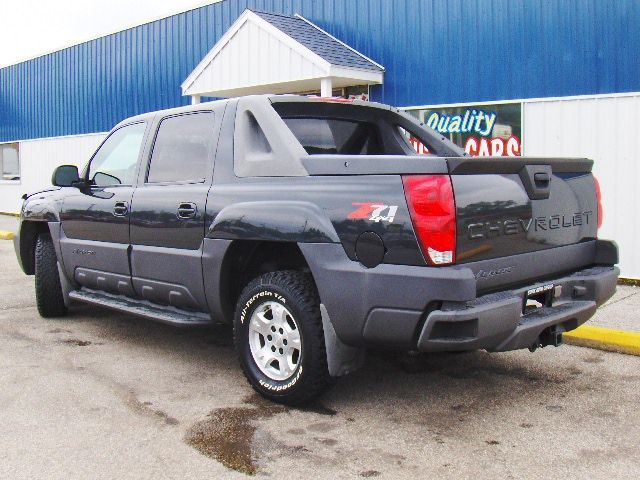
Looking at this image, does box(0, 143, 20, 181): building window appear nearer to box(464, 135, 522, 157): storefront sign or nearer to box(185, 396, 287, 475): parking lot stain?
box(464, 135, 522, 157): storefront sign

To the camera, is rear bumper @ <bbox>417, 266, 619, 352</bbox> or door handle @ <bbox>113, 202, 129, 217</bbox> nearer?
rear bumper @ <bbox>417, 266, 619, 352</bbox>

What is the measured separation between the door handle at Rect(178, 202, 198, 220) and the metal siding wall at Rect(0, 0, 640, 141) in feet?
20.9

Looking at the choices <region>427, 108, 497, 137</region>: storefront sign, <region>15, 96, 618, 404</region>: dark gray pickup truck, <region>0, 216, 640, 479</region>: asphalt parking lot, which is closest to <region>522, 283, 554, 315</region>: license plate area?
<region>15, 96, 618, 404</region>: dark gray pickup truck

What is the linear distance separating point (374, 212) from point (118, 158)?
9.56 ft

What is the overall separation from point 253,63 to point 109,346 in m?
7.72

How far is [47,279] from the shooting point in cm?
648

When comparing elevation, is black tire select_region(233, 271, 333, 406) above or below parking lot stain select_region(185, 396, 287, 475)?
above

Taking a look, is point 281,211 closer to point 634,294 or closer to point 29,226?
point 29,226

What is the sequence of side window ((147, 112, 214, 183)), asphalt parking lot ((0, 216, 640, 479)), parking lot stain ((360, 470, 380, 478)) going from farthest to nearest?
1. side window ((147, 112, 214, 183))
2. asphalt parking lot ((0, 216, 640, 479))
3. parking lot stain ((360, 470, 380, 478))

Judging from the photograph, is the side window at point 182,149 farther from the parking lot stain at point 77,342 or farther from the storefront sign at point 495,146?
the storefront sign at point 495,146

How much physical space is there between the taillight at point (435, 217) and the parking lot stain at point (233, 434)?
1.33 m

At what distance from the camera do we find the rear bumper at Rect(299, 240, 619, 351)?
3.50 meters

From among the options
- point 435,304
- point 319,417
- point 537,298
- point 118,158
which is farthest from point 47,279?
point 537,298

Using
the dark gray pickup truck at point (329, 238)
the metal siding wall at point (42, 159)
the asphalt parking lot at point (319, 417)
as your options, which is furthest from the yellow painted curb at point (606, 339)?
the metal siding wall at point (42, 159)
